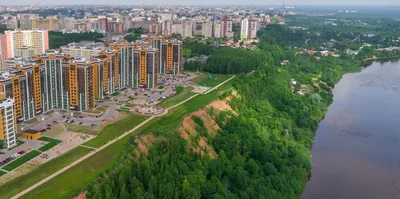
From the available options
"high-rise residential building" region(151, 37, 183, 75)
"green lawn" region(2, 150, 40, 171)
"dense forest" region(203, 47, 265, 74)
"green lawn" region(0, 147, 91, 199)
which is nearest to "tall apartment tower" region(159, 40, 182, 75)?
"high-rise residential building" region(151, 37, 183, 75)

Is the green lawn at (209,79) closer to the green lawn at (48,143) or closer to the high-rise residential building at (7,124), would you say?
the green lawn at (48,143)

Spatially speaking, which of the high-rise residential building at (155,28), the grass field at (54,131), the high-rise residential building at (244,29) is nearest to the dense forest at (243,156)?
the grass field at (54,131)

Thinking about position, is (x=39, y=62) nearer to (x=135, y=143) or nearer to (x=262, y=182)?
(x=135, y=143)

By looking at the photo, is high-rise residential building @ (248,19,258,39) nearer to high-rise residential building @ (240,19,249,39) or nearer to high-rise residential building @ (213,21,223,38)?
high-rise residential building @ (240,19,249,39)

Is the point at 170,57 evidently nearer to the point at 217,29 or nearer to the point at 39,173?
the point at 39,173

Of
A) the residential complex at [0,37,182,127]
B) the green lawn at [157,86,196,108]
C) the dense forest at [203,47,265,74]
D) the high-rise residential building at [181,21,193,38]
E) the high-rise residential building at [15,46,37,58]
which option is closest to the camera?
the residential complex at [0,37,182,127]

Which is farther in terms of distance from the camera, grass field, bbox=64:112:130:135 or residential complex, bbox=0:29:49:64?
residential complex, bbox=0:29:49:64

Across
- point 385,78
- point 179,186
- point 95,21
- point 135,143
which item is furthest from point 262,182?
point 95,21
